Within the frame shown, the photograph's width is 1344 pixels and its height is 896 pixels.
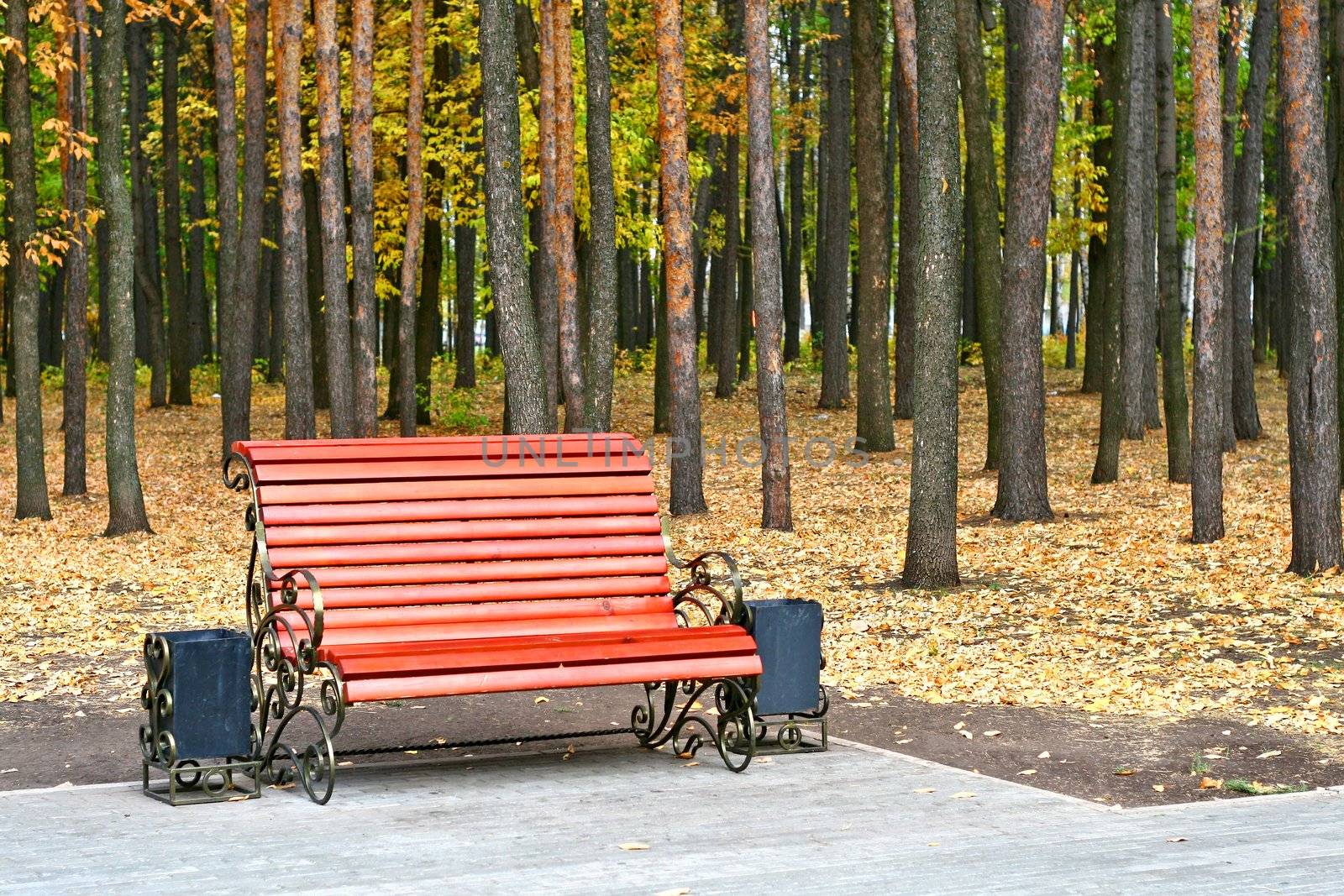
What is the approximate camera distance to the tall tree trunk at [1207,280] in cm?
1249

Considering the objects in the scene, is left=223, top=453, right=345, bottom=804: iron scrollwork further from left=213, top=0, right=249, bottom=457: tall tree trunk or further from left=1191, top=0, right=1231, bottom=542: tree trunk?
left=213, top=0, right=249, bottom=457: tall tree trunk

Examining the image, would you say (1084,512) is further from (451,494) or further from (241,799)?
(241,799)

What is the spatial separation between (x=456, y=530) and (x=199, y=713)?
4.64 ft

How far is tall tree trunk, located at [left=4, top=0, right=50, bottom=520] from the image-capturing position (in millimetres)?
14531

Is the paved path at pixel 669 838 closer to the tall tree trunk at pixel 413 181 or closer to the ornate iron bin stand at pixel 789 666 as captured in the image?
the ornate iron bin stand at pixel 789 666

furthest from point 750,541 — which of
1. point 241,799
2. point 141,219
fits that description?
point 141,219

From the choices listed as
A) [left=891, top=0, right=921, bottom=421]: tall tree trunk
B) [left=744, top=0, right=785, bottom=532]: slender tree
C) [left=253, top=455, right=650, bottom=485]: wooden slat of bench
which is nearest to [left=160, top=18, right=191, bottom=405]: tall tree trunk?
[left=891, top=0, right=921, bottom=421]: tall tree trunk

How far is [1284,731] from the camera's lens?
6.81m

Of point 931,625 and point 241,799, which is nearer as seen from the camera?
point 241,799

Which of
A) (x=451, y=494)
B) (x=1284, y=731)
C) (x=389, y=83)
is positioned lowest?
(x=1284, y=731)

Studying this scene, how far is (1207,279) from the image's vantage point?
12836 millimetres

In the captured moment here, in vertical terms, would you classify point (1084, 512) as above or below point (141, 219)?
below

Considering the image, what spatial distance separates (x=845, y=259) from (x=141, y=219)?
1244 centimetres

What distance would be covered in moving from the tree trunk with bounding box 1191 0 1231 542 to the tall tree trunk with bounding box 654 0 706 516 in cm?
475
